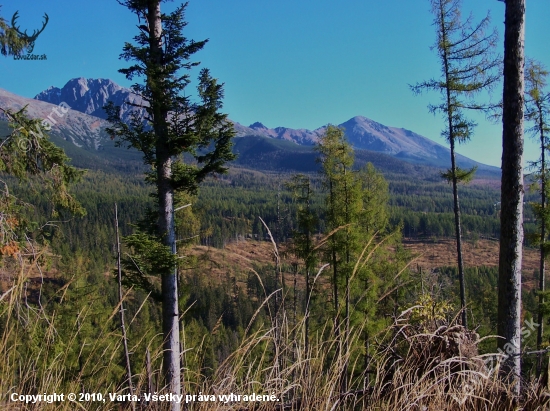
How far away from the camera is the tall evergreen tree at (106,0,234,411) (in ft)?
22.4

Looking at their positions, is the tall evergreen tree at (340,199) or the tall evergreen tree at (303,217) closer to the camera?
the tall evergreen tree at (340,199)

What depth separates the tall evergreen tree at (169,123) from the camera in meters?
6.81

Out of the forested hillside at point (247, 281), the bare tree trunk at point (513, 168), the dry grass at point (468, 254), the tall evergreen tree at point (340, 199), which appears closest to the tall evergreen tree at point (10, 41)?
the forested hillside at point (247, 281)

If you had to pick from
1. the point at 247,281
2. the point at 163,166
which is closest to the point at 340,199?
the point at 247,281

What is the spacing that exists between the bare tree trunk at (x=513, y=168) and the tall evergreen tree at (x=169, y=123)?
455 cm

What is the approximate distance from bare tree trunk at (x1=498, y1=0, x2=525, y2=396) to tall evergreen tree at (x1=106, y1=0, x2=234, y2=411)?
455cm

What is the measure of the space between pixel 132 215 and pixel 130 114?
97.9 m

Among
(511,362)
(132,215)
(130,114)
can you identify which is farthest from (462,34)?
(132,215)

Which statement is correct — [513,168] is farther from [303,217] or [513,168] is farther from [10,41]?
[303,217]

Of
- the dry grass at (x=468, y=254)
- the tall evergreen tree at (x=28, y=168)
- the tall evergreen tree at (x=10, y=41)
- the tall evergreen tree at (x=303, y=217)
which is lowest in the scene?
the dry grass at (x=468, y=254)

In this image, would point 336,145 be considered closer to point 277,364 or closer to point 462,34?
point 462,34

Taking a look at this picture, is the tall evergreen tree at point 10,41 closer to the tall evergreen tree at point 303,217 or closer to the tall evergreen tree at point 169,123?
the tall evergreen tree at point 169,123

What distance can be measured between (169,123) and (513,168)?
216 inches

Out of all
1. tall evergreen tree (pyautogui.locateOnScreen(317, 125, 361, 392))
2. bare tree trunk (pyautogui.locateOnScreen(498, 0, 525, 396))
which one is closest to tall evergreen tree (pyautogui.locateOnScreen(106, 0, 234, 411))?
bare tree trunk (pyautogui.locateOnScreen(498, 0, 525, 396))
